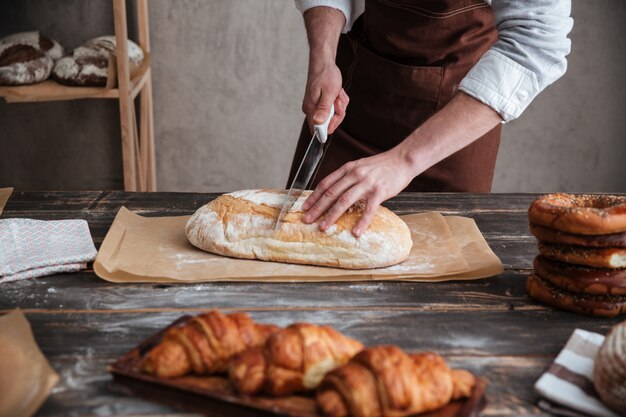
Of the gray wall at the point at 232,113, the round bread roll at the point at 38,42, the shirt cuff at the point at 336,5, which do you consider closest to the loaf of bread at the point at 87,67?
the round bread roll at the point at 38,42

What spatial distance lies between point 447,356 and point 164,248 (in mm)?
748

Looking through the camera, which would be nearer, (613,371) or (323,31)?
(613,371)

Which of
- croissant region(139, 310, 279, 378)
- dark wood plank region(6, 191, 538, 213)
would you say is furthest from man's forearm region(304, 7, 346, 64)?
croissant region(139, 310, 279, 378)

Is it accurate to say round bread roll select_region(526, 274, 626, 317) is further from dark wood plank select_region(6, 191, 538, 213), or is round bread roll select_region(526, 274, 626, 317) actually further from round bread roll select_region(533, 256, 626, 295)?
dark wood plank select_region(6, 191, 538, 213)

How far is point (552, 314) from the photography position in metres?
1.33

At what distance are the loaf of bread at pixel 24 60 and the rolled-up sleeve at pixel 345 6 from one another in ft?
4.05

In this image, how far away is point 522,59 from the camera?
162cm

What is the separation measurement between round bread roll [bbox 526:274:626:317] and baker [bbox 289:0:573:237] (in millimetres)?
411

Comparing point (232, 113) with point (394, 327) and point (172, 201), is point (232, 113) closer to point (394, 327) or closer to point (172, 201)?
point (172, 201)

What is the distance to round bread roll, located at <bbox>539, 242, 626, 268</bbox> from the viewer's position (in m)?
1.27

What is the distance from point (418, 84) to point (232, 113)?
1727 mm

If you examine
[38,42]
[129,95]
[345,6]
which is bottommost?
[129,95]

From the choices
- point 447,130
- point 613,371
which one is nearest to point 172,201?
point 447,130

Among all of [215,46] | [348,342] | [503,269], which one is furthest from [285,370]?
[215,46]
